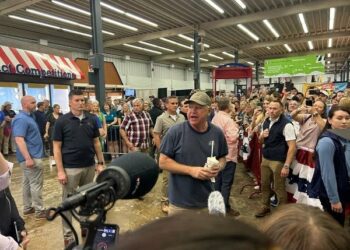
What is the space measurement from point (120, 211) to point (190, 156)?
2763mm

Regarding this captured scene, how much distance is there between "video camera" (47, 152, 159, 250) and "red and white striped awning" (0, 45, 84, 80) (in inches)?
408

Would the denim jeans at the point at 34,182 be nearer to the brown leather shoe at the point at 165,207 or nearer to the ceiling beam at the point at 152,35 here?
the brown leather shoe at the point at 165,207

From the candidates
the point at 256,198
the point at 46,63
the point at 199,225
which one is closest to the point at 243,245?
the point at 199,225

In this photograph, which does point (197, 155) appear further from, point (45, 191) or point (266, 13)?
point (266, 13)

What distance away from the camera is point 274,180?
4.34 metres

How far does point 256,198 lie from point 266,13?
352 inches

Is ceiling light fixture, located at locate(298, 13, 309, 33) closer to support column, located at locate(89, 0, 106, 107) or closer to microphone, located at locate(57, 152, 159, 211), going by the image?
support column, located at locate(89, 0, 106, 107)

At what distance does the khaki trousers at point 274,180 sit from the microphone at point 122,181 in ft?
11.5

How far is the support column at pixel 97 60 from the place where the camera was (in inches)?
300

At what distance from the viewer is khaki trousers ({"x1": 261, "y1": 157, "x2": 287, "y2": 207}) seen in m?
4.25

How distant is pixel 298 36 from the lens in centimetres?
1695

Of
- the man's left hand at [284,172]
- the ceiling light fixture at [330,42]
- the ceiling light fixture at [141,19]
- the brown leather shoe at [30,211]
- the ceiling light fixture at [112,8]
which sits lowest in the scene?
the brown leather shoe at [30,211]

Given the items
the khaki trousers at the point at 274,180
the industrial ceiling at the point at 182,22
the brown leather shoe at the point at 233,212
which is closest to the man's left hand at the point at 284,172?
the khaki trousers at the point at 274,180

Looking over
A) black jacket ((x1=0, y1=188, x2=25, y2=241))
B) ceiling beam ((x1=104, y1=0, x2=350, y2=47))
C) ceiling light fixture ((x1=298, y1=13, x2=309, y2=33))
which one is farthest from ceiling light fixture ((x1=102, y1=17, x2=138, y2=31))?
black jacket ((x1=0, y1=188, x2=25, y2=241))
